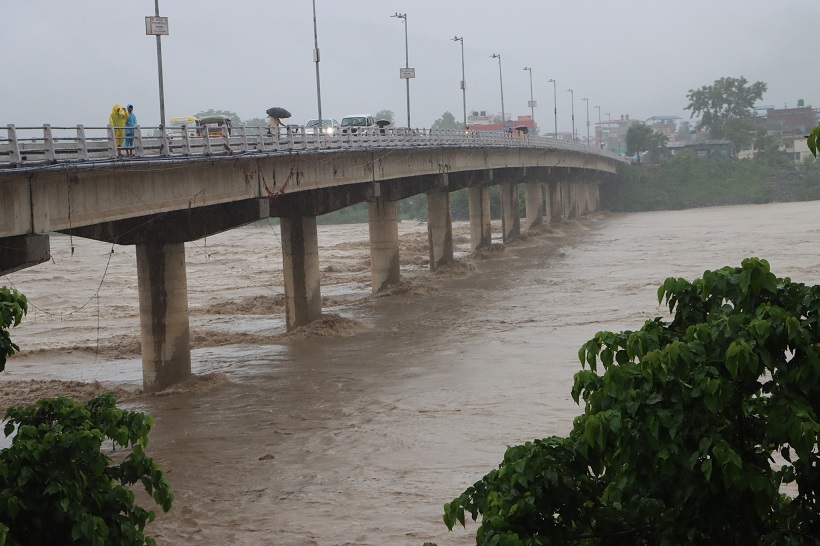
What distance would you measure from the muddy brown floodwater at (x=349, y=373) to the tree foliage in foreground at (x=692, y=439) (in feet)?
23.4

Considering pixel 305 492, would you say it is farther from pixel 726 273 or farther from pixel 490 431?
pixel 726 273

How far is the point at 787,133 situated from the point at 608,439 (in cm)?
18918

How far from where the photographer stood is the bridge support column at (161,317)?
2747cm

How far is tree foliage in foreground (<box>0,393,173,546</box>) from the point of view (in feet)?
28.4

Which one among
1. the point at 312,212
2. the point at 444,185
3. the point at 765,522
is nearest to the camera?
the point at 765,522

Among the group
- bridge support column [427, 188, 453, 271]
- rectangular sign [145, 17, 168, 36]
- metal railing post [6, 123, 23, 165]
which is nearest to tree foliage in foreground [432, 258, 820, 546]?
metal railing post [6, 123, 23, 165]

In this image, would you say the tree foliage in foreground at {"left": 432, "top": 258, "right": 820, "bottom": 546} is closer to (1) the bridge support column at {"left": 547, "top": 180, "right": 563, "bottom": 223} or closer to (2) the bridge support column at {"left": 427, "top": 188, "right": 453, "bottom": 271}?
(2) the bridge support column at {"left": 427, "top": 188, "right": 453, "bottom": 271}

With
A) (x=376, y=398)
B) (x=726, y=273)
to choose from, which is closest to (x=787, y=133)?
(x=376, y=398)

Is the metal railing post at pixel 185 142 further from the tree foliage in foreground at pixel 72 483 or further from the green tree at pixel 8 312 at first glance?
the tree foliage in foreground at pixel 72 483


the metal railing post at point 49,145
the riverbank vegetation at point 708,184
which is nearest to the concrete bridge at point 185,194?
the metal railing post at point 49,145

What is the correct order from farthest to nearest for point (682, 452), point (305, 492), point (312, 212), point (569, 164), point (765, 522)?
point (569, 164) < point (312, 212) < point (305, 492) < point (765, 522) < point (682, 452)

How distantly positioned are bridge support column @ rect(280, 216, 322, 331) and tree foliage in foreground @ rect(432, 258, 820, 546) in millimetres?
29289

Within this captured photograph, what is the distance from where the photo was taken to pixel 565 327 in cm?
3450

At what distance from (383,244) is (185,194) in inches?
839
